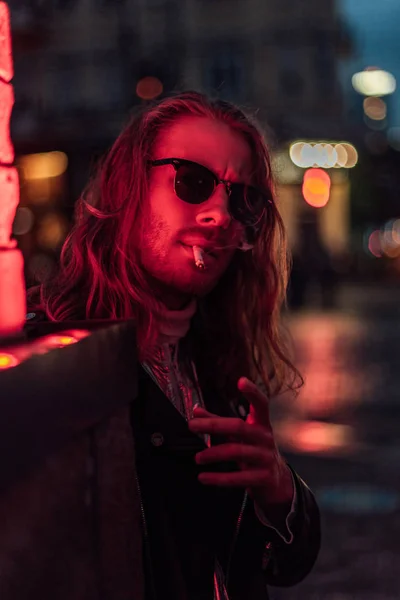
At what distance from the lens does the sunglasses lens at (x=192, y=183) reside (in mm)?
1569

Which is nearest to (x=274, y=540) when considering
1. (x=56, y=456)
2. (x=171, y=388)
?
(x=171, y=388)

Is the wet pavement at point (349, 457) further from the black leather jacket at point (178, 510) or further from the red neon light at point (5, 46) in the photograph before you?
the red neon light at point (5, 46)

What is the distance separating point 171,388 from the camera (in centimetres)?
161

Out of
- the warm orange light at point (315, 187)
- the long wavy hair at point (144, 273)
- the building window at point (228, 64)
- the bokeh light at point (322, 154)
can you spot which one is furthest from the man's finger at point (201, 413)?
the building window at point (228, 64)

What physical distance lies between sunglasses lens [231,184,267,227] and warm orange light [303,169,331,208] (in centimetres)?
2098

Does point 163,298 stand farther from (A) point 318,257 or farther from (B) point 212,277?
(A) point 318,257

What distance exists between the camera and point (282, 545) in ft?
5.29

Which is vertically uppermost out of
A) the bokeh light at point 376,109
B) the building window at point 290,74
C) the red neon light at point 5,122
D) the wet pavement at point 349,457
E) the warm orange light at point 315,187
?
the building window at point 290,74

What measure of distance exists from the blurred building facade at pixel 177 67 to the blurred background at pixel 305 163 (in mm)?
57

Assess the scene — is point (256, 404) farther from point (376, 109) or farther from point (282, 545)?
point (376, 109)

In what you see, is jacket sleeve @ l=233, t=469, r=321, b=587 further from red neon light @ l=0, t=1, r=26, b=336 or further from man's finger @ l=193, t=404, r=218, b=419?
red neon light @ l=0, t=1, r=26, b=336

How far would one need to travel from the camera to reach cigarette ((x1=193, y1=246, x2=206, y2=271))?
1.56 m

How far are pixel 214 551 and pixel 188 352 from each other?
405mm

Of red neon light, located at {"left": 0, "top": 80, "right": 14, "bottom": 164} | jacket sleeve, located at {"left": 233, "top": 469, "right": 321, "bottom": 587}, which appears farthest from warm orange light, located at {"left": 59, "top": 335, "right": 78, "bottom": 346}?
jacket sleeve, located at {"left": 233, "top": 469, "right": 321, "bottom": 587}
